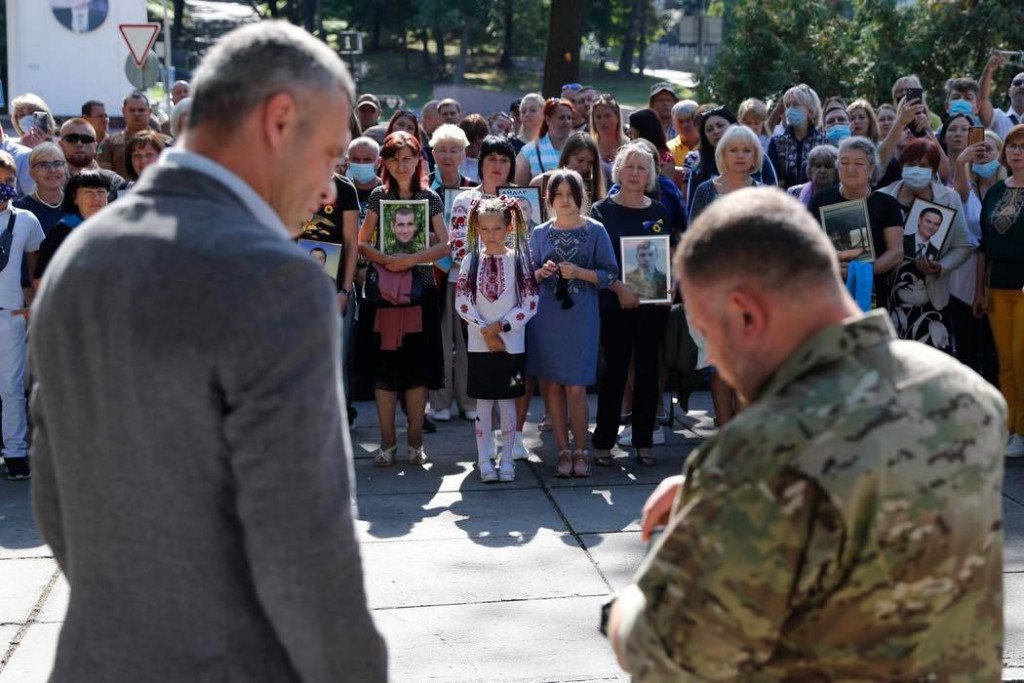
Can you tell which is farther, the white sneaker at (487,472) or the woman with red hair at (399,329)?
the woman with red hair at (399,329)

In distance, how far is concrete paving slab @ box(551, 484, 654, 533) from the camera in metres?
6.72

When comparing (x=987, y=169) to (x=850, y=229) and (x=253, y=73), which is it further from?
(x=253, y=73)

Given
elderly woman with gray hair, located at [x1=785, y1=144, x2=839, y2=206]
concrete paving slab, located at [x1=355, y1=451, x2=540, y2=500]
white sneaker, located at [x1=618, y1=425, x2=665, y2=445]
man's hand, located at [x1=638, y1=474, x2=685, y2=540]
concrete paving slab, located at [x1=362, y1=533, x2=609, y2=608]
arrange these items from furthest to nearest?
elderly woman with gray hair, located at [x1=785, y1=144, x2=839, y2=206]
white sneaker, located at [x1=618, y1=425, x2=665, y2=445]
concrete paving slab, located at [x1=355, y1=451, x2=540, y2=500]
concrete paving slab, located at [x1=362, y1=533, x2=609, y2=608]
man's hand, located at [x1=638, y1=474, x2=685, y2=540]

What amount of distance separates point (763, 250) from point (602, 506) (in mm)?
5235

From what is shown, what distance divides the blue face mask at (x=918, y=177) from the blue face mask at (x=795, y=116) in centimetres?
271

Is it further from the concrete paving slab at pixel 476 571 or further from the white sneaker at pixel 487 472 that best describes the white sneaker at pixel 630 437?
the concrete paving slab at pixel 476 571

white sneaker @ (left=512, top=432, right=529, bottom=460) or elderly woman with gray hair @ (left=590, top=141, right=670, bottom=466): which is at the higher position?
elderly woman with gray hair @ (left=590, top=141, right=670, bottom=466)

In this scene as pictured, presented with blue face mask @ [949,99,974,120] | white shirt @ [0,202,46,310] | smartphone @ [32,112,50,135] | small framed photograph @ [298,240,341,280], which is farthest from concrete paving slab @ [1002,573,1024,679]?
smartphone @ [32,112,50,135]

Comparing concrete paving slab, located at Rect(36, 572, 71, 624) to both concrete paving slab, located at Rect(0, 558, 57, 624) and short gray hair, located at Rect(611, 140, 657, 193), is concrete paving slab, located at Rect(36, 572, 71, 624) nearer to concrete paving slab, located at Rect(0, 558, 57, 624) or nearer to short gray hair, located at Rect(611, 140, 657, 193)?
concrete paving slab, located at Rect(0, 558, 57, 624)

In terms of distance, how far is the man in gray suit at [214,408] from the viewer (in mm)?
1908

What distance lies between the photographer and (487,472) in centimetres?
759

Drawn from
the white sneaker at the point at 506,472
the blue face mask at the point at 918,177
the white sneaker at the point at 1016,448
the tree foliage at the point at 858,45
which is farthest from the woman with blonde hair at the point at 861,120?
the tree foliage at the point at 858,45

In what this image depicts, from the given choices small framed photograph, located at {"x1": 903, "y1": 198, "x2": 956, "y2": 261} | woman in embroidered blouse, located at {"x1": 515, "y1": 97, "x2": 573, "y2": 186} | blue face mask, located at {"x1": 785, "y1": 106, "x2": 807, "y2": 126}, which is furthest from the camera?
blue face mask, located at {"x1": 785, "y1": 106, "x2": 807, "y2": 126}

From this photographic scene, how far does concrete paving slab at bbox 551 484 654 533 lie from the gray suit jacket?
4.70 metres
